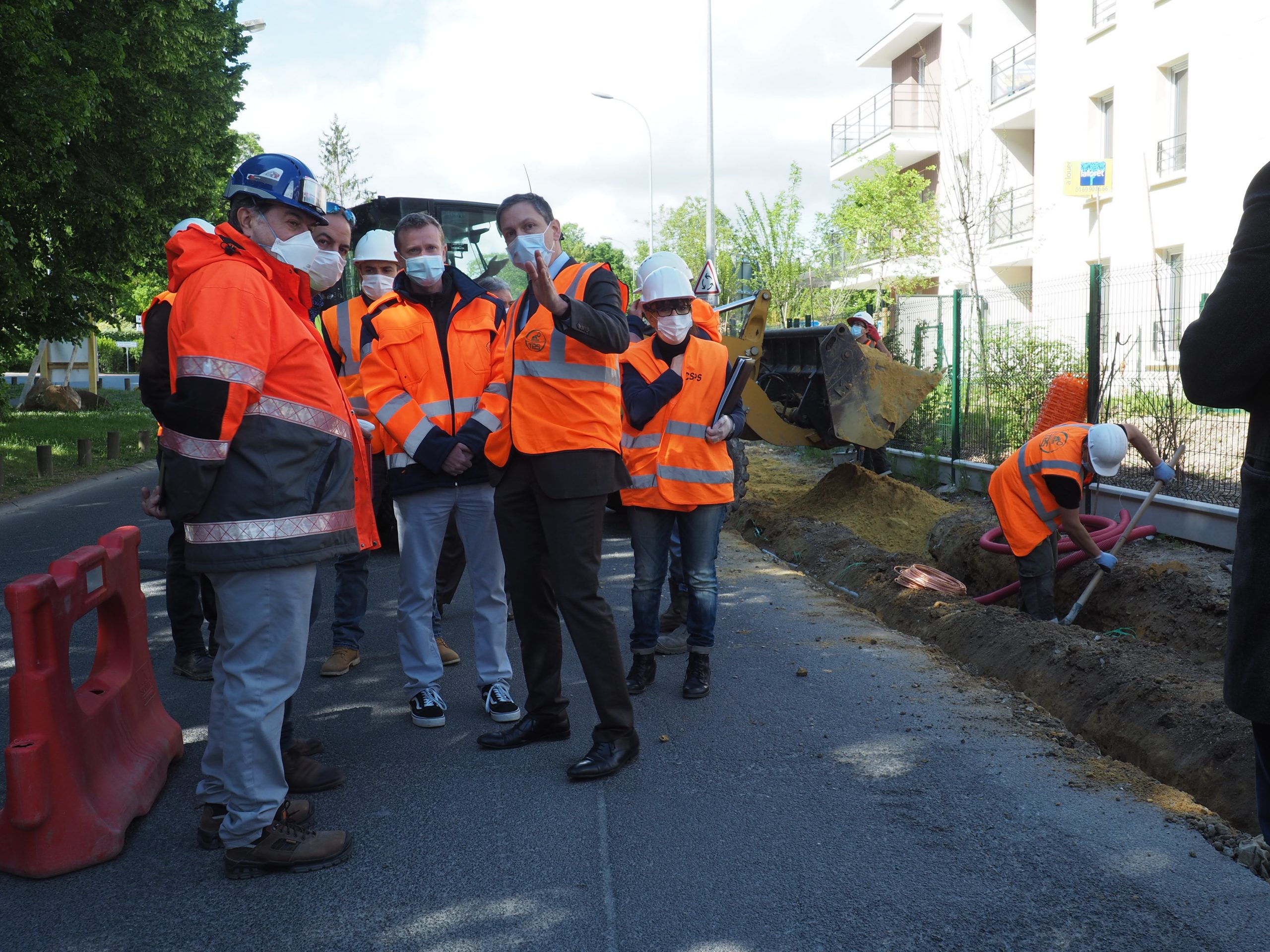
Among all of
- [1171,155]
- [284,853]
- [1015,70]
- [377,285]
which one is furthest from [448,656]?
[1015,70]

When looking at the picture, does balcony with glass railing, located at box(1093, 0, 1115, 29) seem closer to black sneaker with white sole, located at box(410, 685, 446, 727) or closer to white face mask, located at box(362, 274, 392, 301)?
white face mask, located at box(362, 274, 392, 301)

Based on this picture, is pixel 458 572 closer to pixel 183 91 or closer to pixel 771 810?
pixel 771 810

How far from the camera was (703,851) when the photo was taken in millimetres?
3521

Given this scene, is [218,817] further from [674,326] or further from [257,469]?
[674,326]

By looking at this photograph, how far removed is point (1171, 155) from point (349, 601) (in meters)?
17.8

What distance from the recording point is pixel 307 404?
3371mm

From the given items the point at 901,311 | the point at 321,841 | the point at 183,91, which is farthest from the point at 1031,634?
the point at 183,91

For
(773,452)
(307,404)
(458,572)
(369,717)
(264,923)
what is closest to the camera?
(264,923)

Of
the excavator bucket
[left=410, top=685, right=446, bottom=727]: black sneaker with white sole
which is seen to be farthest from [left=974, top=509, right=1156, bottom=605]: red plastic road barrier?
[left=410, top=685, right=446, bottom=727]: black sneaker with white sole

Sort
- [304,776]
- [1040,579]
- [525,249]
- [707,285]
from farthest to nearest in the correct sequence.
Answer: [707,285]
[1040,579]
[304,776]
[525,249]

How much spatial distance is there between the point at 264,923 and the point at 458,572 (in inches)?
140

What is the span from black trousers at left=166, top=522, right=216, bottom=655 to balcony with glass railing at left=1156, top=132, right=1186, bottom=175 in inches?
699

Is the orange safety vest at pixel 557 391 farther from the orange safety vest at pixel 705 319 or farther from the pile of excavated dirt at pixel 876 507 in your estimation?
the pile of excavated dirt at pixel 876 507

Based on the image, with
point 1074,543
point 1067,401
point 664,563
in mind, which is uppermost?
point 1067,401
